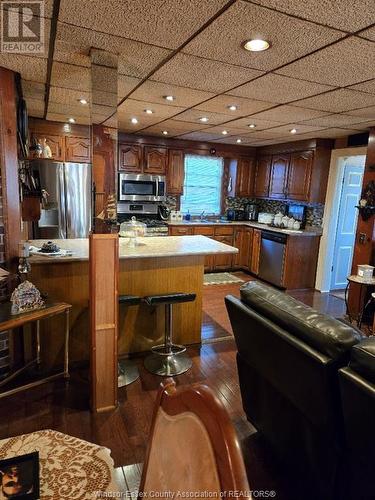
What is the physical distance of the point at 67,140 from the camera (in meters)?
4.70

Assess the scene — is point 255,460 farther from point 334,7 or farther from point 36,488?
point 334,7

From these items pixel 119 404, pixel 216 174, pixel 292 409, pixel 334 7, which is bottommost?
pixel 119 404

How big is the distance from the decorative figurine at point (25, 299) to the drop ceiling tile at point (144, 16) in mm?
1689

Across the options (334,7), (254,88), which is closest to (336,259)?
(254,88)

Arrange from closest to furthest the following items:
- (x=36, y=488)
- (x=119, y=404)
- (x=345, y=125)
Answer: (x=36, y=488)
(x=119, y=404)
(x=345, y=125)

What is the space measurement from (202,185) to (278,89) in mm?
3809

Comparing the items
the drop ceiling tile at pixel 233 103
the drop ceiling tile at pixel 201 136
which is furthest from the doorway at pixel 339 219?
the drop ceiling tile at pixel 233 103

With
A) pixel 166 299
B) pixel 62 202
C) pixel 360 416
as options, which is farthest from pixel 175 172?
pixel 360 416

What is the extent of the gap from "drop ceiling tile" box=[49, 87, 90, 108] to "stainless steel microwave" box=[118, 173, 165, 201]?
206 cm

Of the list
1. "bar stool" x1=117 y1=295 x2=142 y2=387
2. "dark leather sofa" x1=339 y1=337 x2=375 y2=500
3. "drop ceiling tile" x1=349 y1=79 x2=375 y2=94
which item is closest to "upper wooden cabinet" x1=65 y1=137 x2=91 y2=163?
"bar stool" x1=117 y1=295 x2=142 y2=387

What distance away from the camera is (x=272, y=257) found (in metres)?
5.40

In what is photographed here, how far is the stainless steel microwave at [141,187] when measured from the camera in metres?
5.45

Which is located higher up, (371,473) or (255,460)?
(371,473)

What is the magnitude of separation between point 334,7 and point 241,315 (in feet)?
5.20
